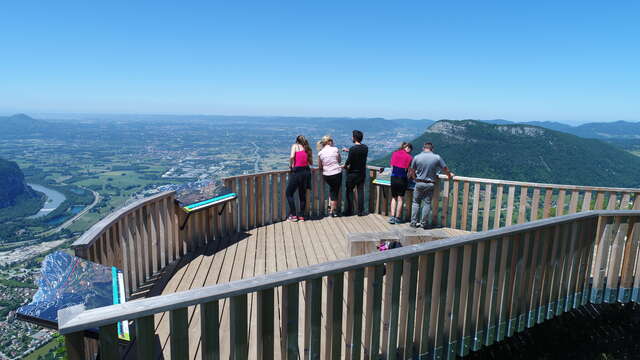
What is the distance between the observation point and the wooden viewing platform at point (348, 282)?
203 centimetres

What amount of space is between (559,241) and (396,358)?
195 cm

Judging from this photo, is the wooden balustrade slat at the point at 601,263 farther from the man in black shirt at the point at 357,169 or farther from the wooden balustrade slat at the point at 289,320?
the man in black shirt at the point at 357,169

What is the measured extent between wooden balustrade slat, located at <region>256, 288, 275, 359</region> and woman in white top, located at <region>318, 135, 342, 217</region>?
17.0ft

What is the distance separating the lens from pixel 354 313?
2479mm

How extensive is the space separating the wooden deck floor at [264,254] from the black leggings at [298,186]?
0.37 metres

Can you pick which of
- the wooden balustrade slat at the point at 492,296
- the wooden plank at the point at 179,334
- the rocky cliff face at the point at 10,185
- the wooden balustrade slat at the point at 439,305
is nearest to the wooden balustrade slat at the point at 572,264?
the wooden balustrade slat at the point at 492,296

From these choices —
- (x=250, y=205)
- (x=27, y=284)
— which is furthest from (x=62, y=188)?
(x=250, y=205)

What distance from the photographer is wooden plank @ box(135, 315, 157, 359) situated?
5.89 feet

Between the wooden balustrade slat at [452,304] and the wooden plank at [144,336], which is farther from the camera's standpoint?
the wooden balustrade slat at [452,304]

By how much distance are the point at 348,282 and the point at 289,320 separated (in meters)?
0.45

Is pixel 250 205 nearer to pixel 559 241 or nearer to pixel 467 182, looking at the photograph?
pixel 467 182

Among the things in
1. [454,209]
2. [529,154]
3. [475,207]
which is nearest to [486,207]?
[475,207]

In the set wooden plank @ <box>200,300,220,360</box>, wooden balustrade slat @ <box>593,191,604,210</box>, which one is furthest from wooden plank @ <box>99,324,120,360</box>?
wooden balustrade slat @ <box>593,191,604,210</box>

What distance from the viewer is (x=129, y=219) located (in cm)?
416
